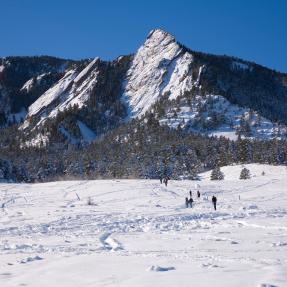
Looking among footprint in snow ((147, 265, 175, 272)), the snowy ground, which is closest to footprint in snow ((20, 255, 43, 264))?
the snowy ground

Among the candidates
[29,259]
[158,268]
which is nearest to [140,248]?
[29,259]

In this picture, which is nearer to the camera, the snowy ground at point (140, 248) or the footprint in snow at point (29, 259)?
the snowy ground at point (140, 248)

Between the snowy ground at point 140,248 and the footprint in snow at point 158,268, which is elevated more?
the footprint in snow at point 158,268

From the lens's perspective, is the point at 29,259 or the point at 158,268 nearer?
the point at 158,268

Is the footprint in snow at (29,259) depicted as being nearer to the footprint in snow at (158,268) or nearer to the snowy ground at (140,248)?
the snowy ground at (140,248)

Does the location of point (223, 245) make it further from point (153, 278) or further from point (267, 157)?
point (267, 157)

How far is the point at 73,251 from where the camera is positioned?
17.4 m

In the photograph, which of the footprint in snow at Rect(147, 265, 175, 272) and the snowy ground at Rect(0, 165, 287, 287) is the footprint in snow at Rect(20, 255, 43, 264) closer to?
the snowy ground at Rect(0, 165, 287, 287)

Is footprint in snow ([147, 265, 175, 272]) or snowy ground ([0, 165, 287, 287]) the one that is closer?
snowy ground ([0, 165, 287, 287])

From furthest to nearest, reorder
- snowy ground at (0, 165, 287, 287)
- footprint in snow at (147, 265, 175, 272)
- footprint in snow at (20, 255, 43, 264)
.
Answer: footprint in snow at (20, 255, 43, 264)
footprint in snow at (147, 265, 175, 272)
snowy ground at (0, 165, 287, 287)

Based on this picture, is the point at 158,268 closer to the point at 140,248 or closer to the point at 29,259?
the point at 29,259

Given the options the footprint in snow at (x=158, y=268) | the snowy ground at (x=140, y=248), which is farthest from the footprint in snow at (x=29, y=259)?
the footprint in snow at (x=158, y=268)

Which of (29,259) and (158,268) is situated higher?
(158,268)

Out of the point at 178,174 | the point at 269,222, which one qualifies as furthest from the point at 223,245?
the point at 178,174
